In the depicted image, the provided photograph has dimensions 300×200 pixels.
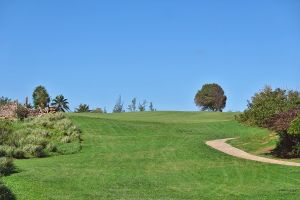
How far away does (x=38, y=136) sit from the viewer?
86.9 ft

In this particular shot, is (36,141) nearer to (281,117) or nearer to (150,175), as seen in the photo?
(150,175)

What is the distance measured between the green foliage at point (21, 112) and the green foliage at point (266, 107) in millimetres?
17763

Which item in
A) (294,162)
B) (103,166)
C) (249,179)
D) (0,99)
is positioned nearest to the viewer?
(249,179)

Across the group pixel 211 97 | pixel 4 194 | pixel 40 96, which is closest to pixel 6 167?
pixel 4 194

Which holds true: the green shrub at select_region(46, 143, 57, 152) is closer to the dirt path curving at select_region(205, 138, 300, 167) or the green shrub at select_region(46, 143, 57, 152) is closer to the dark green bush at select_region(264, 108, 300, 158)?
the dirt path curving at select_region(205, 138, 300, 167)

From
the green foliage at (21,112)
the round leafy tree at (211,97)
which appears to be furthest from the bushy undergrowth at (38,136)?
the round leafy tree at (211,97)

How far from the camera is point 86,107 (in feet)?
276

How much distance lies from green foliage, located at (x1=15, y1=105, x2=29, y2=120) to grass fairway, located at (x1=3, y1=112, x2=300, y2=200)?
10.3 m

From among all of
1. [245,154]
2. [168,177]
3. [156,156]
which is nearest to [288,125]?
[245,154]

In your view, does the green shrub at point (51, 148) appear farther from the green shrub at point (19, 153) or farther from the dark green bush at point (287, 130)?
the dark green bush at point (287, 130)

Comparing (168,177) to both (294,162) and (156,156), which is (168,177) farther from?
(294,162)

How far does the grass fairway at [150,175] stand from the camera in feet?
45.5

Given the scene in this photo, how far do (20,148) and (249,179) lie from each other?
34.6 ft

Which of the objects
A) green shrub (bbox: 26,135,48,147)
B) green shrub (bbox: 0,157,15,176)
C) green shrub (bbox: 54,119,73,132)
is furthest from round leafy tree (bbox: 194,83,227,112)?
green shrub (bbox: 0,157,15,176)
